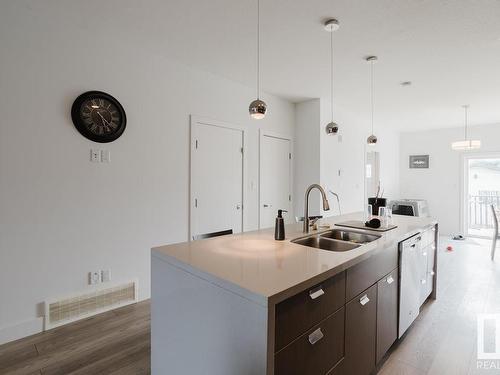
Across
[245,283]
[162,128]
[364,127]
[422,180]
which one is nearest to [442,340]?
[245,283]

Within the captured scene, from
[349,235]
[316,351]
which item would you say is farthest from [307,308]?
[349,235]

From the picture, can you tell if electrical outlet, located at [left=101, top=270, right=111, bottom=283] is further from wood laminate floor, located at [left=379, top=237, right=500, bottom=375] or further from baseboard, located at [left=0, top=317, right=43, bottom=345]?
wood laminate floor, located at [left=379, top=237, right=500, bottom=375]

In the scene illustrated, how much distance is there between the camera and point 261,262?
1.37 m

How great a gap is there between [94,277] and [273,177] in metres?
2.76

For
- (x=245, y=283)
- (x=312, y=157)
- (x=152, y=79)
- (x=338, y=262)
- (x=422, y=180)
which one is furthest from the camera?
(x=422, y=180)

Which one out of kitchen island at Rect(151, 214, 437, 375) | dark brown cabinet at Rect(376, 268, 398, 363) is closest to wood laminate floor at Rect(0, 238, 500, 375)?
dark brown cabinet at Rect(376, 268, 398, 363)

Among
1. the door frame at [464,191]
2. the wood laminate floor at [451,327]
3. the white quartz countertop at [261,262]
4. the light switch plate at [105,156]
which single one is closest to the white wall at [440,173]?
the door frame at [464,191]

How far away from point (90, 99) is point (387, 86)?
3680mm

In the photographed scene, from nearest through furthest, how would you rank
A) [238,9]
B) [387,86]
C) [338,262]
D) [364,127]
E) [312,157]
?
[338,262] < [238,9] < [387,86] < [312,157] < [364,127]

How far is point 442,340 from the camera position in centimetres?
224

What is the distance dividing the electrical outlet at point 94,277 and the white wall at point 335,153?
10.2ft

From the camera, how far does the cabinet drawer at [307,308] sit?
1058 millimetres

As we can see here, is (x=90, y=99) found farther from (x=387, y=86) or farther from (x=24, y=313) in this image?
(x=387, y=86)

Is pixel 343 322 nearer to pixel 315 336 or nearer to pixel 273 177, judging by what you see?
pixel 315 336
